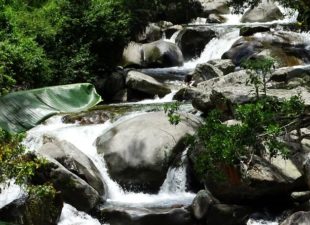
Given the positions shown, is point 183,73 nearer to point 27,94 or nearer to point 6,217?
point 6,217

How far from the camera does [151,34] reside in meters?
25.0

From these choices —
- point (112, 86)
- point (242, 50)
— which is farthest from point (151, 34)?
point (112, 86)

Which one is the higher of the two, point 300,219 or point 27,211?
point 300,219

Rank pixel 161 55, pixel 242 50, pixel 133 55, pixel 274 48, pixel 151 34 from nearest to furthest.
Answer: pixel 274 48 < pixel 242 50 < pixel 161 55 < pixel 133 55 < pixel 151 34

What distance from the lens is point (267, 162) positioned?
10.0 metres

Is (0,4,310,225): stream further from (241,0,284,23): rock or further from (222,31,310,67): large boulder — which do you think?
(241,0,284,23): rock

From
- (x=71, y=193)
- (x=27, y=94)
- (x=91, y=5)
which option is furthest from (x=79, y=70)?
(x=27, y=94)

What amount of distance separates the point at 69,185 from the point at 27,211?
1.41 m

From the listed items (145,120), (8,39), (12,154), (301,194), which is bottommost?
(301,194)

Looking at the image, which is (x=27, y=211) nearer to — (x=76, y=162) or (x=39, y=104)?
(x=76, y=162)

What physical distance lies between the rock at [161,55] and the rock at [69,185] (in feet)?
39.0

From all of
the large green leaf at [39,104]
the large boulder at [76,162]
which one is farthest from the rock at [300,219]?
the large green leaf at [39,104]

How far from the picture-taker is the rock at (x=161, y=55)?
21.9m

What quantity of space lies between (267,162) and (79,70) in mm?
8716
